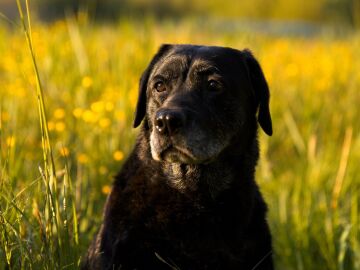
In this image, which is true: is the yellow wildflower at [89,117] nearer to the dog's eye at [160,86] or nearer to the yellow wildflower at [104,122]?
the yellow wildflower at [104,122]

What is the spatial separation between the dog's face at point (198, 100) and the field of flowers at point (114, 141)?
19.3 inches

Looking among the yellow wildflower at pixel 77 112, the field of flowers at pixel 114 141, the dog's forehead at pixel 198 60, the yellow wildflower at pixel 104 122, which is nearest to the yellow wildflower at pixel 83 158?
the field of flowers at pixel 114 141

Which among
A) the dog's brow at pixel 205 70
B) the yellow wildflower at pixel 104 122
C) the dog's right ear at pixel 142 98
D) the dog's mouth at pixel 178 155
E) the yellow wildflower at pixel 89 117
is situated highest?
the dog's brow at pixel 205 70

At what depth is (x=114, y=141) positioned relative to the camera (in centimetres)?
→ 493

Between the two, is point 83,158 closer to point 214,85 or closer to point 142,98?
point 142,98

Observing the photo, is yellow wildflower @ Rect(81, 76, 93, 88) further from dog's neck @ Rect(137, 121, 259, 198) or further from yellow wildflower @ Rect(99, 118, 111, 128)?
dog's neck @ Rect(137, 121, 259, 198)

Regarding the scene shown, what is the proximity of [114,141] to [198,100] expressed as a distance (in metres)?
1.99

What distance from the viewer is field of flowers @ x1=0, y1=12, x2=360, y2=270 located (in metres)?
2.90

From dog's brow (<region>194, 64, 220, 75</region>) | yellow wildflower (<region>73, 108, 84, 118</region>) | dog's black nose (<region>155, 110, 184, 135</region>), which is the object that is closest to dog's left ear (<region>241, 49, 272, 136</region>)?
dog's brow (<region>194, 64, 220, 75</region>)

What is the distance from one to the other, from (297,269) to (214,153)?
1.48 meters

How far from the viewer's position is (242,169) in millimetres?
3230

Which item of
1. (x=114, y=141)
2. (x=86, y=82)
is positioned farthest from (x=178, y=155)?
(x=86, y=82)

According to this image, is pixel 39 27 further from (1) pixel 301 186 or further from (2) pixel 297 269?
(2) pixel 297 269

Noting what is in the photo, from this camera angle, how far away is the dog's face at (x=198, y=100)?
2906 millimetres
